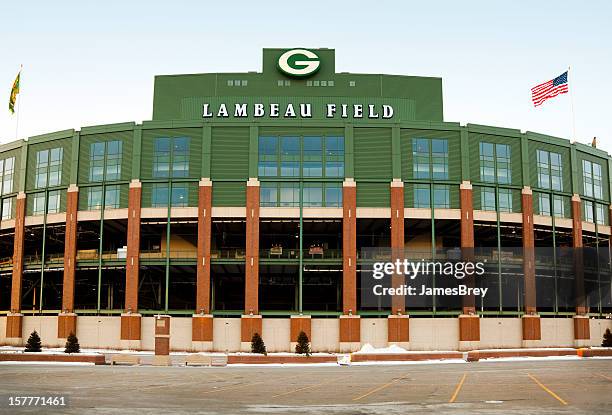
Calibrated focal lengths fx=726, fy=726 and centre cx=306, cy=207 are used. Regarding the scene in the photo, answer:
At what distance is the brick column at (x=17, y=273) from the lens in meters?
79.0

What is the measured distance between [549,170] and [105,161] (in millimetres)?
48665

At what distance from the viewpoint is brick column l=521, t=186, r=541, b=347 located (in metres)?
75.4

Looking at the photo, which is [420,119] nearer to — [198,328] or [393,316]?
[393,316]

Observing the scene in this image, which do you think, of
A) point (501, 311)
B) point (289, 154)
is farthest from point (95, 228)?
point (501, 311)

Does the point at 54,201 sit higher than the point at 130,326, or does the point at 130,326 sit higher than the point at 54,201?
the point at 54,201

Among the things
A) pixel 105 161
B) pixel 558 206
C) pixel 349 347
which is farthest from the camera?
pixel 558 206

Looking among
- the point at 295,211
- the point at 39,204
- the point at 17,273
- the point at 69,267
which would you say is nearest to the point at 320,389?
the point at 295,211

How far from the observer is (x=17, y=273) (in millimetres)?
81000

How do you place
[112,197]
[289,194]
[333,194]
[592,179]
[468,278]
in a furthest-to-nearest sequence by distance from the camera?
[592,179], [112,197], [468,278], [333,194], [289,194]

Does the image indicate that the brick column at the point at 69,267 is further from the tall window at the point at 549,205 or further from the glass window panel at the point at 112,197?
the tall window at the point at 549,205

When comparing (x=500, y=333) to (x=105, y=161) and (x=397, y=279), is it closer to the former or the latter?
(x=397, y=279)

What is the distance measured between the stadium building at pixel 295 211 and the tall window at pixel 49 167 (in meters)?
0.18

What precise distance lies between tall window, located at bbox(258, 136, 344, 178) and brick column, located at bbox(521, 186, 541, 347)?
2067cm

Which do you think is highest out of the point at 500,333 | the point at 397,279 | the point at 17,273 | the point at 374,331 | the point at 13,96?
the point at 13,96
